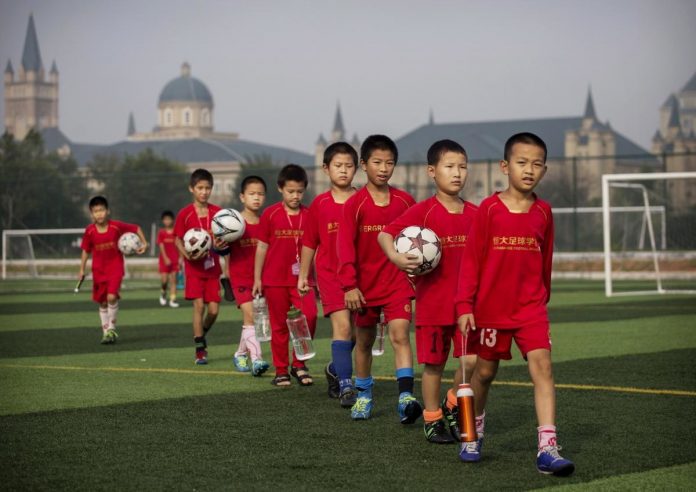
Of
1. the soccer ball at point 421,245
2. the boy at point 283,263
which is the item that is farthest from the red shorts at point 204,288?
the soccer ball at point 421,245

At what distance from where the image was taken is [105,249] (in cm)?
1585

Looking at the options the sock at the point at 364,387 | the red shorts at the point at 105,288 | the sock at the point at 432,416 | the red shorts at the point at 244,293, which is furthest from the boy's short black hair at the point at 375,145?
the red shorts at the point at 105,288

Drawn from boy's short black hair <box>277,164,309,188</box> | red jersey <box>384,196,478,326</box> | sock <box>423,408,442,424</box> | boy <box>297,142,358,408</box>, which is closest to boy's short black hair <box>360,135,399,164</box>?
boy <box>297,142,358,408</box>

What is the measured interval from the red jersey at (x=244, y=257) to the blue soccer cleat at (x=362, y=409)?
3.70 m

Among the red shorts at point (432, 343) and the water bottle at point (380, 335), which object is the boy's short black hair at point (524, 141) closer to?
the red shorts at point (432, 343)

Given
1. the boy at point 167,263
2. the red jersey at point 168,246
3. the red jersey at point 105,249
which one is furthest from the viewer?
the red jersey at point 168,246

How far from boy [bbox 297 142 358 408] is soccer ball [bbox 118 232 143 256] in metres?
6.96

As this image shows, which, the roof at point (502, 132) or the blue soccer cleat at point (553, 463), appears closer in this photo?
the blue soccer cleat at point (553, 463)

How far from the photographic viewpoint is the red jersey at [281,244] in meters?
10.8

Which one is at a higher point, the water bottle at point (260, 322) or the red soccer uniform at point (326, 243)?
the red soccer uniform at point (326, 243)

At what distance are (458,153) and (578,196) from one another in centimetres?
3724

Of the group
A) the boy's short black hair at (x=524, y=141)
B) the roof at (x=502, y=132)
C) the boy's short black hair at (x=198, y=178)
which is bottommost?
the boy's short black hair at (x=524, y=141)

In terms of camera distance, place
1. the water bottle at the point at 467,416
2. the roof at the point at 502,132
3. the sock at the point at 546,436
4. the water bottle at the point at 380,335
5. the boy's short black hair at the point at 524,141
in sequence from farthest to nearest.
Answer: the roof at the point at 502,132 → the water bottle at the point at 380,335 → the boy's short black hair at the point at 524,141 → the water bottle at the point at 467,416 → the sock at the point at 546,436

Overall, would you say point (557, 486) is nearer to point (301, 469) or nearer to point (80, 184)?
point (301, 469)
